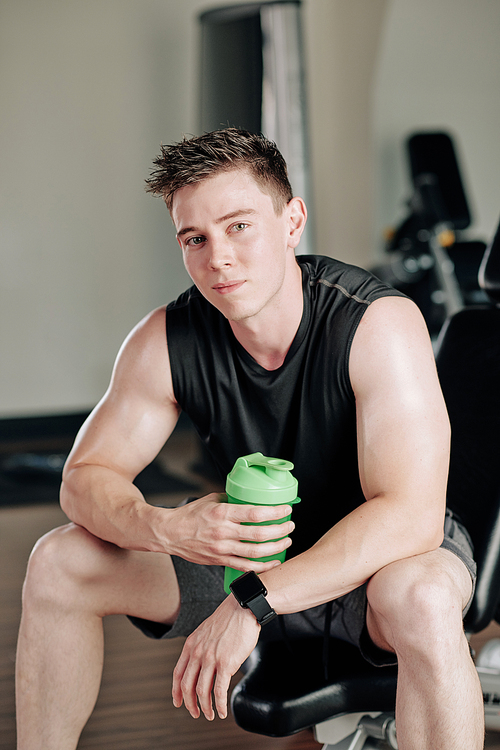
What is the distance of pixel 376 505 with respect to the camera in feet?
3.10

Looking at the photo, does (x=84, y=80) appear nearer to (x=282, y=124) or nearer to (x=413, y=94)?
(x=282, y=124)

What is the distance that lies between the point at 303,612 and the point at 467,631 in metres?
0.25

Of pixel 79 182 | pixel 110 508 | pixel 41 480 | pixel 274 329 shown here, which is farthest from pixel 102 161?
pixel 110 508

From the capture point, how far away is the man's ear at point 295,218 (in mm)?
1150

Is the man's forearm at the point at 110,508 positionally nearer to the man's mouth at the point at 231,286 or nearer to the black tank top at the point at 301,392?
the black tank top at the point at 301,392

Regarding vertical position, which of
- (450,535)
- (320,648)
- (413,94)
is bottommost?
(320,648)

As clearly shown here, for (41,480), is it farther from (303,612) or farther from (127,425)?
(303,612)

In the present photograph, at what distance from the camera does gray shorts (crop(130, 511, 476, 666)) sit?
1.02 m

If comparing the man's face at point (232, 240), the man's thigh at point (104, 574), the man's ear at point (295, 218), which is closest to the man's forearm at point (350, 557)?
the man's thigh at point (104, 574)

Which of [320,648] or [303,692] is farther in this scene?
[320,648]

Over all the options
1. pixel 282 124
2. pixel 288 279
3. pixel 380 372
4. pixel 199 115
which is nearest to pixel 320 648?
pixel 380 372

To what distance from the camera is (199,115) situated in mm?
3230

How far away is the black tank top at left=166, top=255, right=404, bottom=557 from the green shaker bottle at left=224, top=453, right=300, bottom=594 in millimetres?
200

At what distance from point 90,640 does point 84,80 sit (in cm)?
320
